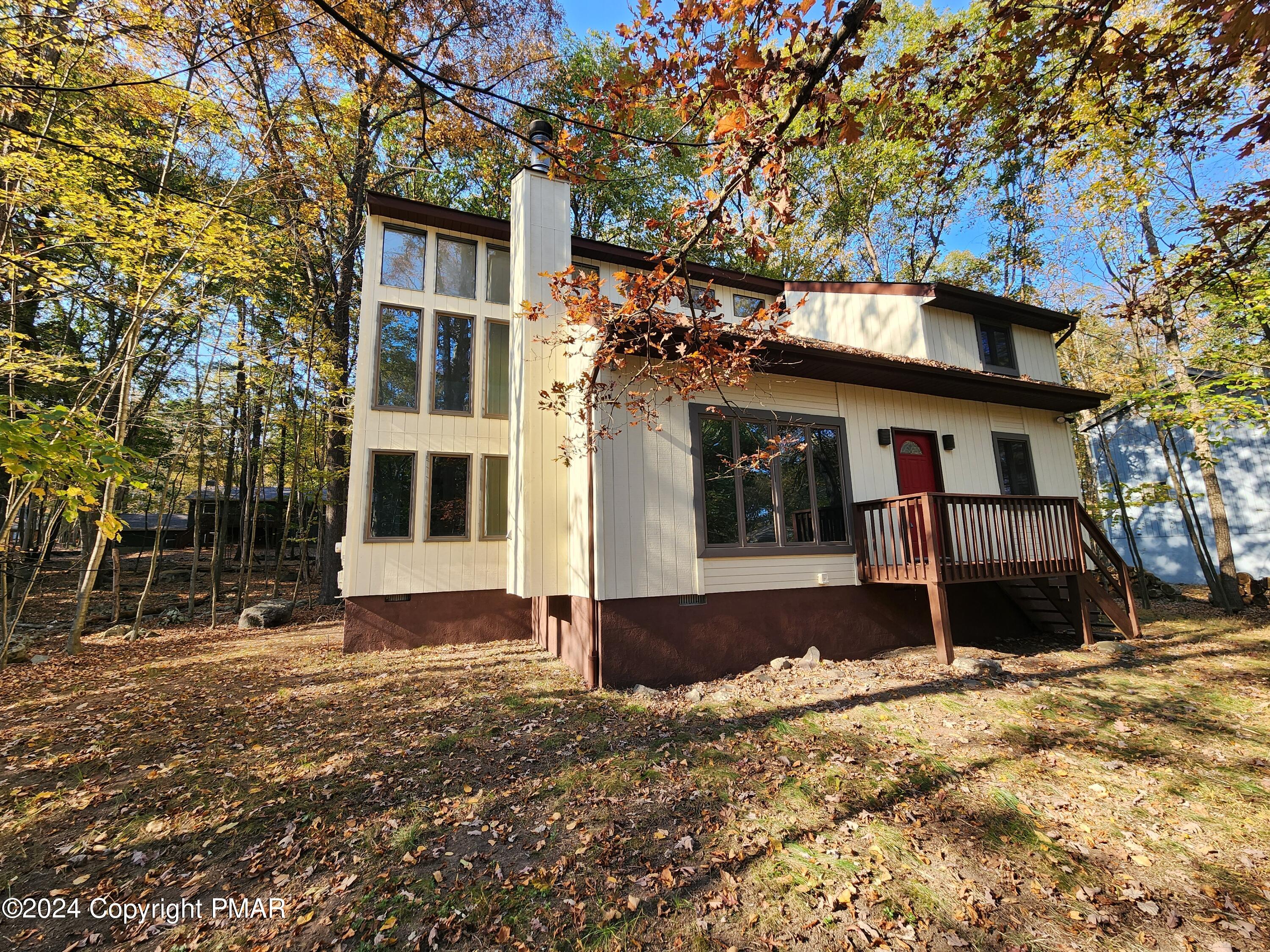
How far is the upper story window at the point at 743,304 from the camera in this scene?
12148 millimetres

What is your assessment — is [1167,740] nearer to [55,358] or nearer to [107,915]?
[107,915]

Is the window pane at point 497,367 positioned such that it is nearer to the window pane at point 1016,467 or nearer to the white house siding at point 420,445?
the white house siding at point 420,445

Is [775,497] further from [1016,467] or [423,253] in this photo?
[423,253]

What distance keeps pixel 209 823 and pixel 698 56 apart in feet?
19.8

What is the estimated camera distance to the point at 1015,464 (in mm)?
9500

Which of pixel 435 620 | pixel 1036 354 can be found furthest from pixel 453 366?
pixel 1036 354

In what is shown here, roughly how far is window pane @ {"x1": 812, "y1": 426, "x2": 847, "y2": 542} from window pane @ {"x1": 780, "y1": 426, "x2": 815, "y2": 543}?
0.18 m

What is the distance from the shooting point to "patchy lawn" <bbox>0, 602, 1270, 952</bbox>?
2697 mm

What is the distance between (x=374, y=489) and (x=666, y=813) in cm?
770

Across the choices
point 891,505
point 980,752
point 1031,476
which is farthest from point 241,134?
point 1031,476

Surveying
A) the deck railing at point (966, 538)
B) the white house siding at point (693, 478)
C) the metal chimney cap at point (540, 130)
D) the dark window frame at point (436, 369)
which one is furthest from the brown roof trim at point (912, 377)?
the dark window frame at point (436, 369)

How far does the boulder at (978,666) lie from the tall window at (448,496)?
316 inches

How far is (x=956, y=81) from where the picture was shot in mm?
3471

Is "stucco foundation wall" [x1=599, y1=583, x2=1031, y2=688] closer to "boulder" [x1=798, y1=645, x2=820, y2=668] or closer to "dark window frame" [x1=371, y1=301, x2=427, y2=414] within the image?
"boulder" [x1=798, y1=645, x2=820, y2=668]
